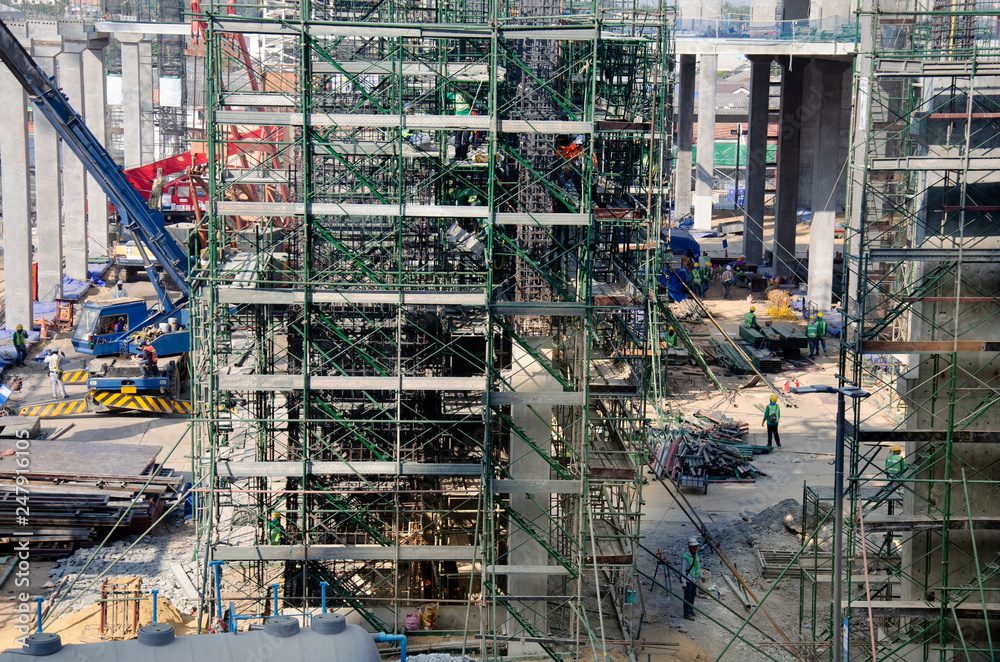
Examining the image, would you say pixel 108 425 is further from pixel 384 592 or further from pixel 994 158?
pixel 994 158

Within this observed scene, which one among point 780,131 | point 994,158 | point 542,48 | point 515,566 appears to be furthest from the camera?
point 780,131

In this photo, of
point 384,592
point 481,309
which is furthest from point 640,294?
point 384,592

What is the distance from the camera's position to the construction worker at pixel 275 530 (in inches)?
775

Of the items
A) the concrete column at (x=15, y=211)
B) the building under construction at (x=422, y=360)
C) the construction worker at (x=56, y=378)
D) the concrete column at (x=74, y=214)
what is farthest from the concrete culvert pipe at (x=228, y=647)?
the concrete column at (x=74, y=214)

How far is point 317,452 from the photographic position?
750 inches

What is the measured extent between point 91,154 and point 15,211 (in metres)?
9.20

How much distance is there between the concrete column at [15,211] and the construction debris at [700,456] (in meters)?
22.9

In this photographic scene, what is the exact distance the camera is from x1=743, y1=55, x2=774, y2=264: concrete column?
57.2m

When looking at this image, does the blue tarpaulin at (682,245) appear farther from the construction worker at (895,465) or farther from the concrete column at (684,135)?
the construction worker at (895,465)

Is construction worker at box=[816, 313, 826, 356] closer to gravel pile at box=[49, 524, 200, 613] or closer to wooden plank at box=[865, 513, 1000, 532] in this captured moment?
wooden plank at box=[865, 513, 1000, 532]

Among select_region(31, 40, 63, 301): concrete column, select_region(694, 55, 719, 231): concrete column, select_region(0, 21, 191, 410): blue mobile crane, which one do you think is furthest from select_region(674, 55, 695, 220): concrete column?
select_region(0, 21, 191, 410): blue mobile crane

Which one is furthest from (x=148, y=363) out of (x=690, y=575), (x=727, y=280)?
(x=727, y=280)

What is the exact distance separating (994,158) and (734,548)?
10216 mm

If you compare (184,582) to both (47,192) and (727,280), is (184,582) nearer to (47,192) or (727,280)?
(47,192)
